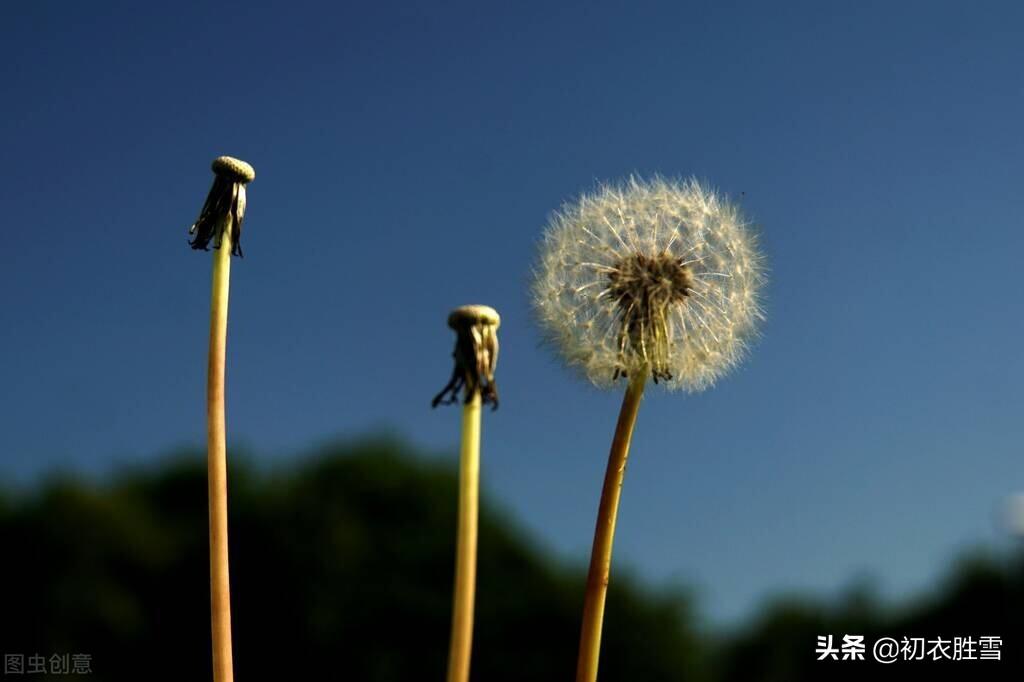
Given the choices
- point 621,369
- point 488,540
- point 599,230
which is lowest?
point 621,369

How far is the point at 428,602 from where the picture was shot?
15.8 metres

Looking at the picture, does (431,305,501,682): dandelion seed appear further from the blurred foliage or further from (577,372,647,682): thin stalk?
the blurred foliage

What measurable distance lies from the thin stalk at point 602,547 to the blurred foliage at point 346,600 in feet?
42.2

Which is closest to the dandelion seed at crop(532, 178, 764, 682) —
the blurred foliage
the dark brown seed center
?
the dark brown seed center

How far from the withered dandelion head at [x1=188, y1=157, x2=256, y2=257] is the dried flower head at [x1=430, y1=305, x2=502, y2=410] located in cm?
80

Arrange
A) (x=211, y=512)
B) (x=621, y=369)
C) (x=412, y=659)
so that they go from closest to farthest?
(x=211, y=512)
(x=621, y=369)
(x=412, y=659)

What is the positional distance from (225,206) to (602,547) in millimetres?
1031

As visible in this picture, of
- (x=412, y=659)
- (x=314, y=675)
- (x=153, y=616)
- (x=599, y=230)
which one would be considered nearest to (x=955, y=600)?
(x=412, y=659)

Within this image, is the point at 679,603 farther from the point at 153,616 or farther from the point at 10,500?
the point at 10,500

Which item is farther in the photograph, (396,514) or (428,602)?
(396,514)

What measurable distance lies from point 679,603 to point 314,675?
443 centimetres

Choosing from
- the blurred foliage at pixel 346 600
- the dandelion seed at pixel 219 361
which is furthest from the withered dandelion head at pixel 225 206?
the blurred foliage at pixel 346 600

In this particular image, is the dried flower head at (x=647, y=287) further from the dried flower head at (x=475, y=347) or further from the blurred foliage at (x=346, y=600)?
the blurred foliage at (x=346, y=600)

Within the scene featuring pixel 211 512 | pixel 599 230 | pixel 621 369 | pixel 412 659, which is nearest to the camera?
pixel 211 512
